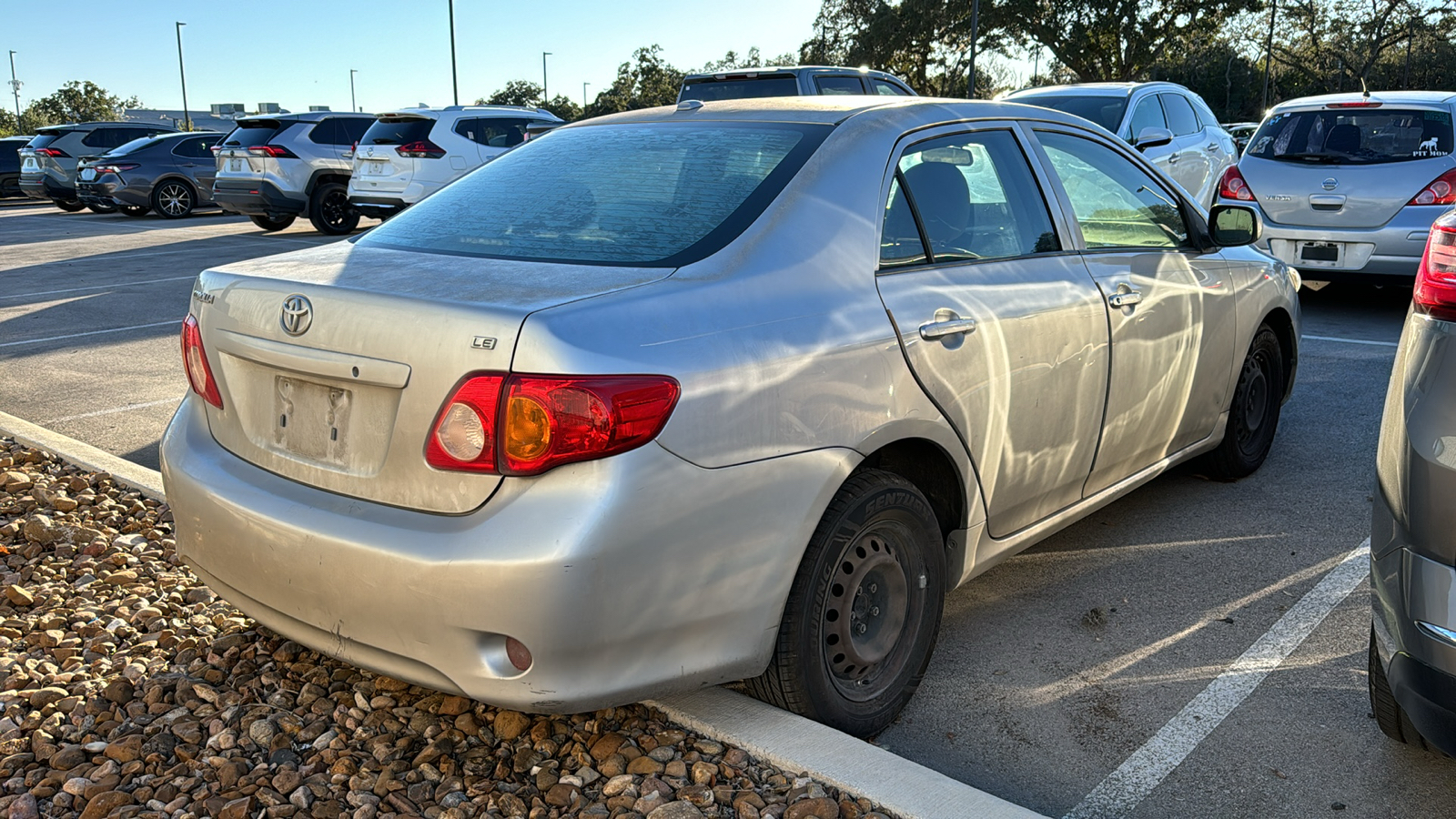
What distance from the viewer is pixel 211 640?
136 inches

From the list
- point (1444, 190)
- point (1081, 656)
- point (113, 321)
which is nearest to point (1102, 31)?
point (1444, 190)

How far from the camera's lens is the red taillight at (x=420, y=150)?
49.5 ft

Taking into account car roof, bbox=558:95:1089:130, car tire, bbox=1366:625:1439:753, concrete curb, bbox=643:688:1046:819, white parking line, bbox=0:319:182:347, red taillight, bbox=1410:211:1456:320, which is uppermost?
car roof, bbox=558:95:1089:130

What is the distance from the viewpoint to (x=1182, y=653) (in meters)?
3.54

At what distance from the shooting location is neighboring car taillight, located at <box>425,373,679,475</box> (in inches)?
91.4

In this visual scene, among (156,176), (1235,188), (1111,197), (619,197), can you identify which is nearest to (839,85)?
(1235,188)

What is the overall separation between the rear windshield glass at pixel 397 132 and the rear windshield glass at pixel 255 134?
8.92 ft

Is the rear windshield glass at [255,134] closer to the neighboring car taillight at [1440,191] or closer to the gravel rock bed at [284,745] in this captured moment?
the neighboring car taillight at [1440,191]

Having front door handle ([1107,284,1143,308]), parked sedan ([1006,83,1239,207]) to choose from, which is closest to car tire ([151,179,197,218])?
parked sedan ([1006,83,1239,207])

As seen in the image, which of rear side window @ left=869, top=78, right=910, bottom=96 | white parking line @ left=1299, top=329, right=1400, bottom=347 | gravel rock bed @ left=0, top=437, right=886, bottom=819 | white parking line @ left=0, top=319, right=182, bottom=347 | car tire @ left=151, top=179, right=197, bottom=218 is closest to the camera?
gravel rock bed @ left=0, top=437, right=886, bottom=819

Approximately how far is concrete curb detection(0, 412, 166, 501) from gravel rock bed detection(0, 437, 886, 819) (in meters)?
1.11

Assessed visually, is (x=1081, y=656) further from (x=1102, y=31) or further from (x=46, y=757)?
(x=1102, y=31)

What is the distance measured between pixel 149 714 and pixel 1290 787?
2795 millimetres

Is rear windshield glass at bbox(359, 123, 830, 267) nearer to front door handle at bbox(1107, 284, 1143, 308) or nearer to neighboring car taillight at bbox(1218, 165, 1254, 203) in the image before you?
front door handle at bbox(1107, 284, 1143, 308)
